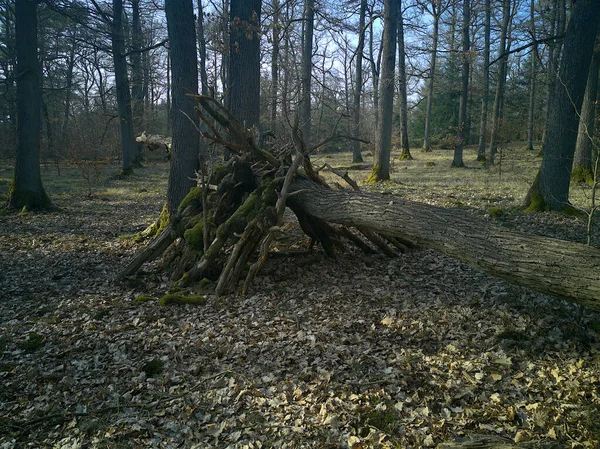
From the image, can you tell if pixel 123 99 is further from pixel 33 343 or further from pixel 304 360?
Answer: pixel 304 360

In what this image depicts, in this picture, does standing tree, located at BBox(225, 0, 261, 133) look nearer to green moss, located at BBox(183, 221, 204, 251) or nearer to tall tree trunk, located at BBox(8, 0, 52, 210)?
green moss, located at BBox(183, 221, 204, 251)

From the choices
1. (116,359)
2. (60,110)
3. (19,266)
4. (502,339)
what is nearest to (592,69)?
(502,339)

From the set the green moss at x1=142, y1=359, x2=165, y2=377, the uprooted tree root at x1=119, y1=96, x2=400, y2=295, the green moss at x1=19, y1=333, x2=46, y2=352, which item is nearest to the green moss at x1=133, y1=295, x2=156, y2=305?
the uprooted tree root at x1=119, y1=96, x2=400, y2=295

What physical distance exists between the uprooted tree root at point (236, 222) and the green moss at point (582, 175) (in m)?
8.69

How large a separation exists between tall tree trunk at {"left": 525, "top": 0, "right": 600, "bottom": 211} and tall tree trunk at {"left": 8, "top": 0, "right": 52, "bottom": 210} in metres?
12.0

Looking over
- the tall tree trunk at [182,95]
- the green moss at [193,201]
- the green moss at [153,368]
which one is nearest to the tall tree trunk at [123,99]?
the tall tree trunk at [182,95]

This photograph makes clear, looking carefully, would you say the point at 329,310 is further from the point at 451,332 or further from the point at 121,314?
the point at 121,314

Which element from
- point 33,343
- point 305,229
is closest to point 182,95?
point 305,229

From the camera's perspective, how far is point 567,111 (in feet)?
27.0

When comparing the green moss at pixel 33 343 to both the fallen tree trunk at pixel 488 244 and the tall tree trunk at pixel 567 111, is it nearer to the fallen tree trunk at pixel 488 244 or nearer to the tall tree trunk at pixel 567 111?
the fallen tree trunk at pixel 488 244

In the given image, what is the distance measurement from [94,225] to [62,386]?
682 cm

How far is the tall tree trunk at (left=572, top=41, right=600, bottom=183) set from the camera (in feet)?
38.7

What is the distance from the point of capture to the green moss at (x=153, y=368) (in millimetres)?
4023

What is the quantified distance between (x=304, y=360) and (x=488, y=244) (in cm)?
203
